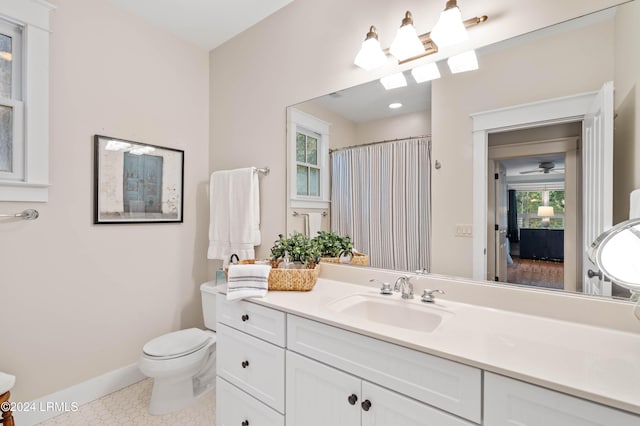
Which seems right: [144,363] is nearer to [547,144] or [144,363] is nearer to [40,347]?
[40,347]

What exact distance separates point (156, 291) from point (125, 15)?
1.97 meters

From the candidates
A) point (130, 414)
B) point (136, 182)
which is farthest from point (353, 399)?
point (136, 182)

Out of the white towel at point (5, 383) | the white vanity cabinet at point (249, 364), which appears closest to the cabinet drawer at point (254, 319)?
the white vanity cabinet at point (249, 364)

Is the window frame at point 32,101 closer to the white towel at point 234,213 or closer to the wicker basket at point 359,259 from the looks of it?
the white towel at point 234,213

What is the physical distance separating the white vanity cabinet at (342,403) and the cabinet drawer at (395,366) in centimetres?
3

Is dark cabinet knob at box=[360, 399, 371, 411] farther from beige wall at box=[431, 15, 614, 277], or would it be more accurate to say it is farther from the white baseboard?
the white baseboard

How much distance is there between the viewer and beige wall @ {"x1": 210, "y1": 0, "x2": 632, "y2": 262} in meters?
1.25

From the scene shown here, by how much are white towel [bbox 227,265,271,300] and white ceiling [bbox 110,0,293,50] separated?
174cm

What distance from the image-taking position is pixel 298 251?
1670mm

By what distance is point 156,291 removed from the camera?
2.24 meters

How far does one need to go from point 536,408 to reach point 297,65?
200 cm

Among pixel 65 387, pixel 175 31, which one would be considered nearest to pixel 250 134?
pixel 175 31

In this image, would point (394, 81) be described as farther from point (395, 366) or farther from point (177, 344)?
point (177, 344)

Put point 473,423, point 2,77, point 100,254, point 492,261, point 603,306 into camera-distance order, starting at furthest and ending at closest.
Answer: point 100,254
point 2,77
point 492,261
point 603,306
point 473,423
